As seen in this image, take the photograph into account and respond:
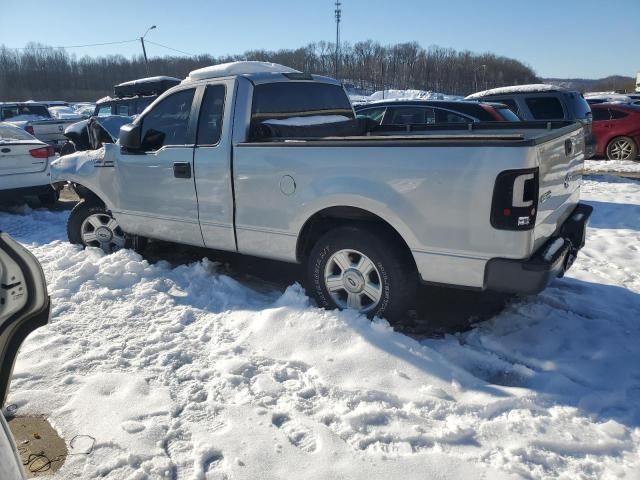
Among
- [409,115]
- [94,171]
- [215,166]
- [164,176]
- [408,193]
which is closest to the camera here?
[408,193]

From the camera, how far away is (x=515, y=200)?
2922mm

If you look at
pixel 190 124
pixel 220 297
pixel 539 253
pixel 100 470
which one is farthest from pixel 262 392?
pixel 190 124

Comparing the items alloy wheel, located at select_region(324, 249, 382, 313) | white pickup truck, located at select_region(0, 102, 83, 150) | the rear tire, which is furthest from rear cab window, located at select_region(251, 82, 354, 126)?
white pickup truck, located at select_region(0, 102, 83, 150)

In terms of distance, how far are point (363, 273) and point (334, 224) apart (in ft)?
1.66

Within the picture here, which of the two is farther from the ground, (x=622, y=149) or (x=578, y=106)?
(x=578, y=106)

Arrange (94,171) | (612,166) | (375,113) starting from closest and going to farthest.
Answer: (94,171) → (375,113) → (612,166)

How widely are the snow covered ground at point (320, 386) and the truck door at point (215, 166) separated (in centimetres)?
52

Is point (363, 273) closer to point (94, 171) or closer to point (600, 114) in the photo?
point (94, 171)

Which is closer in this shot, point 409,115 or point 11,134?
point 11,134

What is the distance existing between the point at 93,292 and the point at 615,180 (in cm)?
1045

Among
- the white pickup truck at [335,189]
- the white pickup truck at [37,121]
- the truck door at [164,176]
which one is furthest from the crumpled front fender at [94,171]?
the white pickup truck at [37,121]

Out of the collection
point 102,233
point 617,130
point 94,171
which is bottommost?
point 102,233

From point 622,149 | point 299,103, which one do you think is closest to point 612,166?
point 622,149

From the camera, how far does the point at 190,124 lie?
14.9ft
